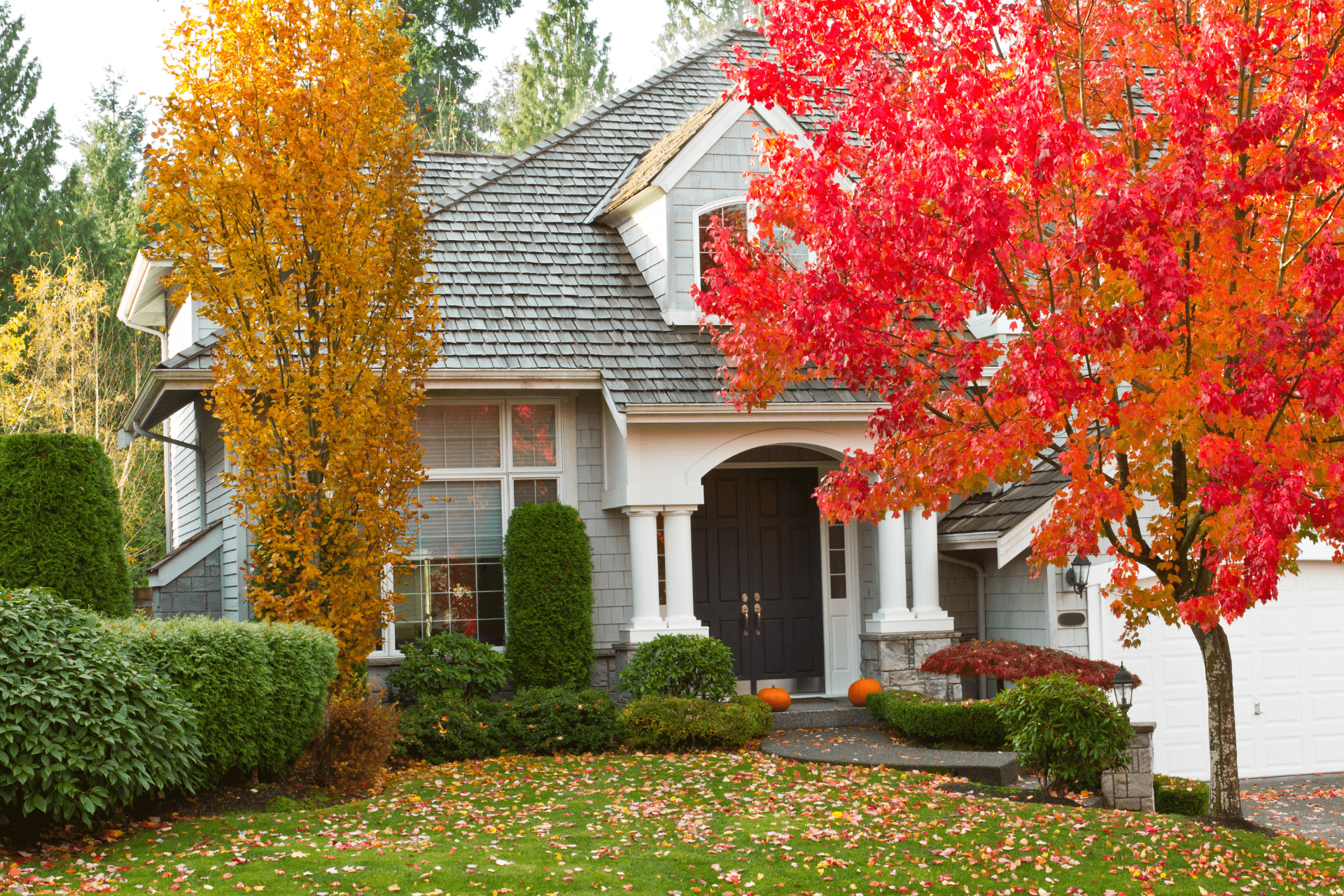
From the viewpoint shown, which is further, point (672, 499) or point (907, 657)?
point (907, 657)

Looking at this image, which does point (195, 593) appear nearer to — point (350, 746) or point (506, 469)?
point (506, 469)

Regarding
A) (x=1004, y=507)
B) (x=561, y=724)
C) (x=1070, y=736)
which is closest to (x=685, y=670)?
(x=561, y=724)

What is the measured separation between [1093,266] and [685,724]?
552 centimetres

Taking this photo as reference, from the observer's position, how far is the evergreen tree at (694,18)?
126 feet

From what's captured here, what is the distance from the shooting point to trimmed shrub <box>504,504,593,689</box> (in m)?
11.5

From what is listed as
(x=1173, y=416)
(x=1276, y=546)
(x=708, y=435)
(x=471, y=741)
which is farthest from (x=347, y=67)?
(x=1276, y=546)

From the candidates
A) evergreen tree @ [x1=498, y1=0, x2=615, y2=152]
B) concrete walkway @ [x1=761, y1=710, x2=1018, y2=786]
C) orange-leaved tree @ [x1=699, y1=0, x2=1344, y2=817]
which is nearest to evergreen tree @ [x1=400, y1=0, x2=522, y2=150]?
evergreen tree @ [x1=498, y1=0, x2=615, y2=152]

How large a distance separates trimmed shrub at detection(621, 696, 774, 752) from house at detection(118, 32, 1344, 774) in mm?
1159

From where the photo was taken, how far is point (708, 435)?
1213cm

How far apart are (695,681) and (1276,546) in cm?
606

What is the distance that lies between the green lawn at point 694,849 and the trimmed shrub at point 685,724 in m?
1.54

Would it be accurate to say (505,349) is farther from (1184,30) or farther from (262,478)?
(1184,30)

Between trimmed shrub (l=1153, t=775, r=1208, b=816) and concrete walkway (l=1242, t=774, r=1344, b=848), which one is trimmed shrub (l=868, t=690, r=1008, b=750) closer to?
trimmed shrub (l=1153, t=775, r=1208, b=816)

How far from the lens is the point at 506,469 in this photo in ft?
40.3
